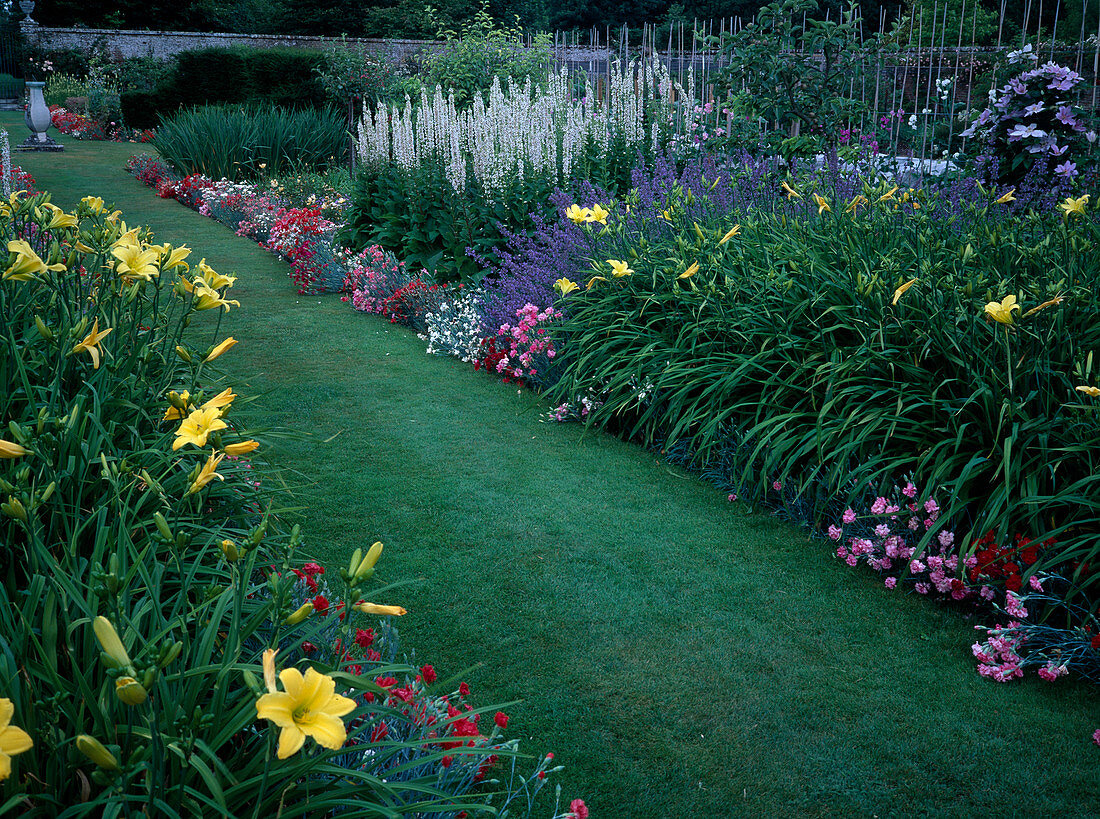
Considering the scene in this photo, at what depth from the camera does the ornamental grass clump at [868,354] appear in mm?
2812

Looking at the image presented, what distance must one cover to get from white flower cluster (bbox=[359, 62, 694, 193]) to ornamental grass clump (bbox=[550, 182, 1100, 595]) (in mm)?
1785

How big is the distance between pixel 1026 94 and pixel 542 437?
429 centimetres

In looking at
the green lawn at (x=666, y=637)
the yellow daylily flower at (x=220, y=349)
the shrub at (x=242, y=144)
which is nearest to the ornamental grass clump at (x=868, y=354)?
the green lawn at (x=666, y=637)

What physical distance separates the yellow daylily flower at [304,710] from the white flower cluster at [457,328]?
4521 millimetres

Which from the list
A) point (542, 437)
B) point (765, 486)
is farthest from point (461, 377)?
point (765, 486)

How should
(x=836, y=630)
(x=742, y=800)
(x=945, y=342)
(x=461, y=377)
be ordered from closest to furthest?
(x=742, y=800) → (x=836, y=630) → (x=945, y=342) → (x=461, y=377)

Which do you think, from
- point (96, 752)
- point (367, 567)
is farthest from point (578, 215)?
point (96, 752)

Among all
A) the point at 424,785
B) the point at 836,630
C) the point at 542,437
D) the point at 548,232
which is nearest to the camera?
the point at 424,785

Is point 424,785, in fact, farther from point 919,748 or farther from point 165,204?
point 165,204

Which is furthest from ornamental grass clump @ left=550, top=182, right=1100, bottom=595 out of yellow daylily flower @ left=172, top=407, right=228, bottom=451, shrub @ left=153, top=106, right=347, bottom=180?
shrub @ left=153, top=106, right=347, bottom=180

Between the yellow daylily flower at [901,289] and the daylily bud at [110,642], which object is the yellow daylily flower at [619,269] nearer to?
the yellow daylily flower at [901,289]

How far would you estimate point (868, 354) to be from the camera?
339cm

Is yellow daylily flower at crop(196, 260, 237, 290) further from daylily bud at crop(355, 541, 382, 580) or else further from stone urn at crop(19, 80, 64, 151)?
stone urn at crop(19, 80, 64, 151)

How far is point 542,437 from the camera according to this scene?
4391 mm
